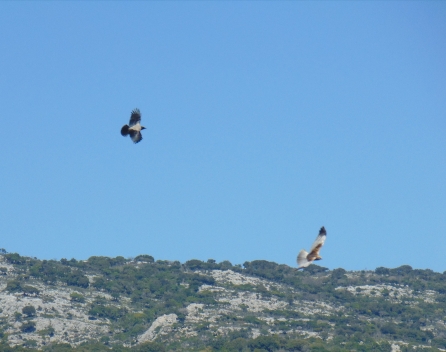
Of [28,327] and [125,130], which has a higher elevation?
[125,130]

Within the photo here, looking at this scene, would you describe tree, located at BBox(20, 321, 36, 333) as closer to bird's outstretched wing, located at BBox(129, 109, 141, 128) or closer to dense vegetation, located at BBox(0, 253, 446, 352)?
dense vegetation, located at BBox(0, 253, 446, 352)

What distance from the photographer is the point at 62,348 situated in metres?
80.4

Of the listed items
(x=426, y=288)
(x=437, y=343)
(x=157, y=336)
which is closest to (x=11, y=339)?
(x=157, y=336)

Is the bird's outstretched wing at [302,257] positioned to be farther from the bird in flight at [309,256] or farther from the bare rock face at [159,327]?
the bare rock face at [159,327]

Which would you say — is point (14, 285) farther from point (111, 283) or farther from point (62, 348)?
point (62, 348)

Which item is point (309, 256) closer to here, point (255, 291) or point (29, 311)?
point (29, 311)

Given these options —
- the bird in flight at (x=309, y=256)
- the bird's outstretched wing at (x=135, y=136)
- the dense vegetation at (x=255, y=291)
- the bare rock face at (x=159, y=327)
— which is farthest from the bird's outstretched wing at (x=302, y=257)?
the bare rock face at (x=159, y=327)

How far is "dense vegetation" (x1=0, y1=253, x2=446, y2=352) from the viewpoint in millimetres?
89312

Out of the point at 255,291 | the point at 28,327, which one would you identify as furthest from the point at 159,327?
the point at 255,291

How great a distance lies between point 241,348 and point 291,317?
20779mm

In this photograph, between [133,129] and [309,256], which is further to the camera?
[133,129]

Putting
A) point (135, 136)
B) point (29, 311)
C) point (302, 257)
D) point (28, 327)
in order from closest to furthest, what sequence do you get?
point (302, 257) → point (135, 136) → point (28, 327) → point (29, 311)

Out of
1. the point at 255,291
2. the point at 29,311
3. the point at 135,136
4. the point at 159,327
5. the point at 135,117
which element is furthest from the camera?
the point at 255,291

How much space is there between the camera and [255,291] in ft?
379
